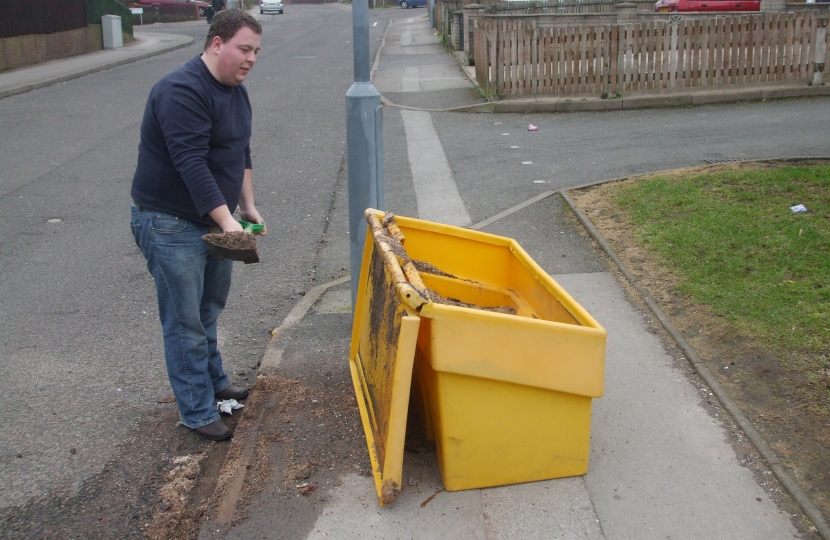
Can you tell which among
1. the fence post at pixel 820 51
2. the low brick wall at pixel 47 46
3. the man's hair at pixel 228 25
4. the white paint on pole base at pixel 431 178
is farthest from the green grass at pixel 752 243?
the low brick wall at pixel 47 46

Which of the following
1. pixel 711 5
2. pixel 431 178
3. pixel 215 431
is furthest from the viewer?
pixel 711 5

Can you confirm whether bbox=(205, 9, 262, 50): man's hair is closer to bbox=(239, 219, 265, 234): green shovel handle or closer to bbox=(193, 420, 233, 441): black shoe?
bbox=(239, 219, 265, 234): green shovel handle

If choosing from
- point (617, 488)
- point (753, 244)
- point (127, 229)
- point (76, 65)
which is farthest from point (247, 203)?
point (76, 65)

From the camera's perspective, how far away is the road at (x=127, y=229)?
155 inches

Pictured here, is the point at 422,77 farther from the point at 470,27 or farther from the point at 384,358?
the point at 384,358

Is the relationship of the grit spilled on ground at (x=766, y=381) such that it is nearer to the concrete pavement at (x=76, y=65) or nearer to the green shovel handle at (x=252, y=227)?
the green shovel handle at (x=252, y=227)

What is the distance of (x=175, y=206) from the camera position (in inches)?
146

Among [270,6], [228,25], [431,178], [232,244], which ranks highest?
[270,6]

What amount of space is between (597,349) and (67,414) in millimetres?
2886

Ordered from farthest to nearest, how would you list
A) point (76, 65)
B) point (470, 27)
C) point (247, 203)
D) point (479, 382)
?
point (76, 65) < point (470, 27) < point (247, 203) < point (479, 382)

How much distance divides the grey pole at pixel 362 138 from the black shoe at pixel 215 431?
1241 millimetres

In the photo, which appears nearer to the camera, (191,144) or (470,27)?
(191,144)

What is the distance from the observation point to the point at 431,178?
941 centimetres

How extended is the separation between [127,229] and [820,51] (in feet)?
38.4
